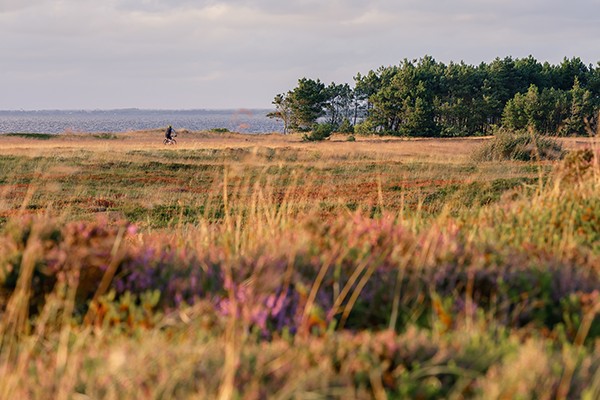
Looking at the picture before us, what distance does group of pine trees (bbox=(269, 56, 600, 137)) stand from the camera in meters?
66.2

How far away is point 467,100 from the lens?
81.1 m

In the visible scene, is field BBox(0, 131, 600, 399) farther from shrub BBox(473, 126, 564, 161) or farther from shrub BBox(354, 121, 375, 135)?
shrub BBox(354, 121, 375, 135)

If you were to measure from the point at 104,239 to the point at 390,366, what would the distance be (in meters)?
2.48

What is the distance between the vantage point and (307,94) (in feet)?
266

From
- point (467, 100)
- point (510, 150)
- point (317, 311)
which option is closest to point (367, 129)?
point (467, 100)

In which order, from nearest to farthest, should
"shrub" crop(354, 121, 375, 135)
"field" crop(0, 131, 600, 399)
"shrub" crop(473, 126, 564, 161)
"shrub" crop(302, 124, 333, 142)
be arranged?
"field" crop(0, 131, 600, 399) < "shrub" crop(473, 126, 564, 161) < "shrub" crop(302, 124, 333, 142) < "shrub" crop(354, 121, 375, 135)

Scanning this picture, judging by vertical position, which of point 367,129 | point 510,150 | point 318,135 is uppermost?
point 367,129

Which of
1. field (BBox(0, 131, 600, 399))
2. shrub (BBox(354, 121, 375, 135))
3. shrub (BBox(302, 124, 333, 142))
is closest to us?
field (BBox(0, 131, 600, 399))

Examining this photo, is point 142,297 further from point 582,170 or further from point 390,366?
point 582,170

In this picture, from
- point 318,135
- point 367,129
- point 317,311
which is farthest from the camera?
point 367,129

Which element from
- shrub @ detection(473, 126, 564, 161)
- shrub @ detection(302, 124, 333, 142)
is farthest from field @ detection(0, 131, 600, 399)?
shrub @ detection(302, 124, 333, 142)

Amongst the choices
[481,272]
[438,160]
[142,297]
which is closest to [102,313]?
[142,297]

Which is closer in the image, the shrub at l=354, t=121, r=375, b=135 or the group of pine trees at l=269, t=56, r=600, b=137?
the group of pine trees at l=269, t=56, r=600, b=137

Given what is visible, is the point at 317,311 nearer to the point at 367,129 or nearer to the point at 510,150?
the point at 510,150
